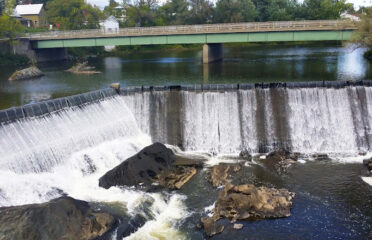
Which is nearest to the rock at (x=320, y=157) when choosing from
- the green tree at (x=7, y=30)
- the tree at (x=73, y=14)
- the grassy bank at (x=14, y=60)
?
the grassy bank at (x=14, y=60)

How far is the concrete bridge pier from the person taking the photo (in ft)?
158

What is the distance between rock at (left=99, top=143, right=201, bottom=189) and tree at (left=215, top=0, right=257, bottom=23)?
59.5 meters

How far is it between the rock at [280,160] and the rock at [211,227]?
20.6ft

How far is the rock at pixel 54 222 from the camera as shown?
12883 mm

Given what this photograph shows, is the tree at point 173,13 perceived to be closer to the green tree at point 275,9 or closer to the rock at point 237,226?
the green tree at point 275,9

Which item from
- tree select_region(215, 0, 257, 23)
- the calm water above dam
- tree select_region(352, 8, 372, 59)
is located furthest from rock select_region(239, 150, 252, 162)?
tree select_region(215, 0, 257, 23)

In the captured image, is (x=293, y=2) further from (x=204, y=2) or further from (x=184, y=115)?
(x=184, y=115)

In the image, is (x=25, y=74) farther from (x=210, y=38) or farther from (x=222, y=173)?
(x=222, y=173)

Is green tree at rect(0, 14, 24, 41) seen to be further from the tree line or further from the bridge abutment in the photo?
the tree line

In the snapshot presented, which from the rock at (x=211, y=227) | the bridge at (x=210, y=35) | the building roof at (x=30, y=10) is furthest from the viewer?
the building roof at (x=30, y=10)

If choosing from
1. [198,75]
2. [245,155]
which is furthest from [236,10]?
[245,155]

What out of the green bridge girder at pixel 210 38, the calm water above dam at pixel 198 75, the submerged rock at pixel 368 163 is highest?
the green bridge girder at pixel 210 38

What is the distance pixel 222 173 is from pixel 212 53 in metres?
33.1

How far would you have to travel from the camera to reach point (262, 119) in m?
23.7
